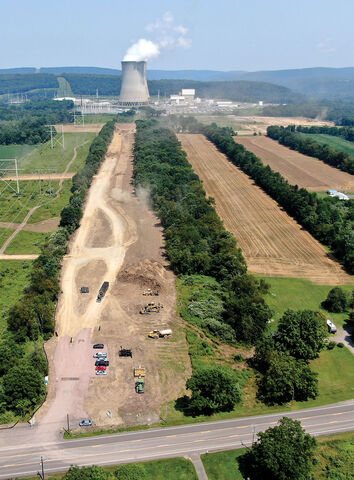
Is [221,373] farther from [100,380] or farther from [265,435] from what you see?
[100,380]

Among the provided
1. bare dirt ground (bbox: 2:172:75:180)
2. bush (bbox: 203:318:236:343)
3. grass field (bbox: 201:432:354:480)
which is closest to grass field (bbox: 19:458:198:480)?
grass field (bbox: 201:432:354:480)

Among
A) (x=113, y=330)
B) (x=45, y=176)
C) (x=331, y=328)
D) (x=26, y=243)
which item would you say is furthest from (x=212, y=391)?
(x=45, y=176)

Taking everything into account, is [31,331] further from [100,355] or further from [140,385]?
[140,385]

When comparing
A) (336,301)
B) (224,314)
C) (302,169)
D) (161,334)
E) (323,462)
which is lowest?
(323,462)

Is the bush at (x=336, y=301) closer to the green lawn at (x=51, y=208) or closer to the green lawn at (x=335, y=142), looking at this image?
the green lawn at (x=51, y=208)

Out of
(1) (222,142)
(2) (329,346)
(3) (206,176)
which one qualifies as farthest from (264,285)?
(1) (222,142)

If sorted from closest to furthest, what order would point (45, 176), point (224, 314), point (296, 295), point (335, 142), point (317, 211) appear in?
point (224, 314)
point (296, 295)
point (317, 211)
point (45, 176)
point (335, 142)

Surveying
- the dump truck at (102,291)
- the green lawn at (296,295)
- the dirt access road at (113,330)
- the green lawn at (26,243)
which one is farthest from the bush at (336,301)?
the green lawn at (26,243)
